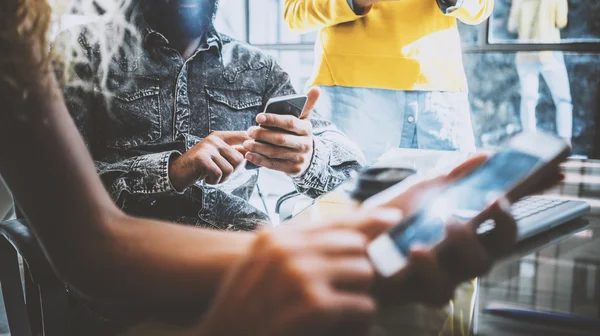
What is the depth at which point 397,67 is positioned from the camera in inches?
39.6

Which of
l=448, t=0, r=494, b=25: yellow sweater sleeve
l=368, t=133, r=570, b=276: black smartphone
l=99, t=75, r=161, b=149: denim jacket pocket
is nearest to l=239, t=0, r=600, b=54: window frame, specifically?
l=448, t=0, r=494, b=25: yellow sweater sleeve

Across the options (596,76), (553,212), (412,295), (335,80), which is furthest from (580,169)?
(596,76)

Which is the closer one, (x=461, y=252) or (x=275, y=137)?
(x=461, y=252)

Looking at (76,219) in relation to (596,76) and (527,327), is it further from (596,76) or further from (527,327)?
(596,76)

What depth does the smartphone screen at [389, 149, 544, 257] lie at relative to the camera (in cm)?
21

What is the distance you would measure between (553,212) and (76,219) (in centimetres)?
39

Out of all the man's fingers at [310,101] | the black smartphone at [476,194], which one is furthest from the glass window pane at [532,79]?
the black smartphone at [476,194]

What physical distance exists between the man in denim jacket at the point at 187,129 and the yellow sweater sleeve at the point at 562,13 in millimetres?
1140

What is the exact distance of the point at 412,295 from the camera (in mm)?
200

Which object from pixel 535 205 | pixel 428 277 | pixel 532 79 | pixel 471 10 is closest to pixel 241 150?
pixel 535 205

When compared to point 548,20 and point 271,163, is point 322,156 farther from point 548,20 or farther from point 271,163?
point 548,20

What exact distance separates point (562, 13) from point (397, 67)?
0.84 meters

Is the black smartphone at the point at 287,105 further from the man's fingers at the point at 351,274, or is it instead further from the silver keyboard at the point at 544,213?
the man's fingers at the point at 351,274

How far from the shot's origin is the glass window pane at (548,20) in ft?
4.98
